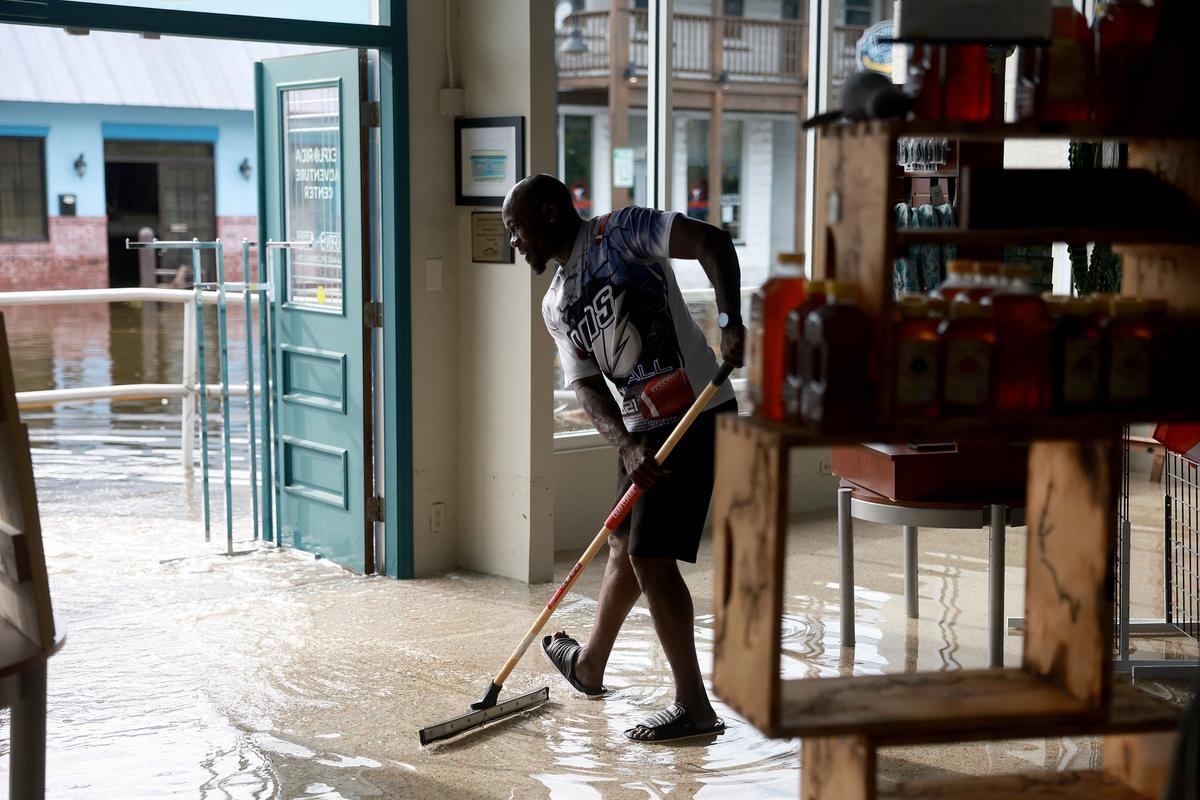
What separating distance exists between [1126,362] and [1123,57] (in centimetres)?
53

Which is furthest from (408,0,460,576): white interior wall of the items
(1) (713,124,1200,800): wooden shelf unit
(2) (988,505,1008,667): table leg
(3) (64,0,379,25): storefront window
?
(1) (713,124,1200,800): wooden shelf unit

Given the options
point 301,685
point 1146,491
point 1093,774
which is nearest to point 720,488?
point 1093,774

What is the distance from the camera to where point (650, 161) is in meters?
6.50

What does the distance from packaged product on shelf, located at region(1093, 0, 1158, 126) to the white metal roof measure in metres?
12.3

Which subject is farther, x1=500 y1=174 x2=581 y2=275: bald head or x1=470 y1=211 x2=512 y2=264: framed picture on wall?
x1=470 y1=211 x2=512 y2=264: framed picture on wall

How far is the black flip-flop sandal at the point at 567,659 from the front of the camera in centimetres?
425

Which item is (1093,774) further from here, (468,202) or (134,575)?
(134,575)

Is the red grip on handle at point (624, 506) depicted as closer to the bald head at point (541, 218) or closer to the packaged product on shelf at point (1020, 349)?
the bald head at point (541, 218)

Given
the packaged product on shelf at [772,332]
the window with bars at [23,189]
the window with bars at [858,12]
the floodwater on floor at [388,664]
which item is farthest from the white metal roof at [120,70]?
the packaged product on shelf at [772,332]

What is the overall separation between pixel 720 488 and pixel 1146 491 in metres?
5.82

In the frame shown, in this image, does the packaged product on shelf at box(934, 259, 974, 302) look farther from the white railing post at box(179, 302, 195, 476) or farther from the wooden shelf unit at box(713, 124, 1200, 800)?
the white railing post at box(179, 302, 195, 476)

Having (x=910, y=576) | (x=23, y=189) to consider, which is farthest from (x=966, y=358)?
(x=23, y=189)

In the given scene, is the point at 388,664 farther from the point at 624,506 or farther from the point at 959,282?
the point at 959,282

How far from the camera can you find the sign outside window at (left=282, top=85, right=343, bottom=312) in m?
5.71
